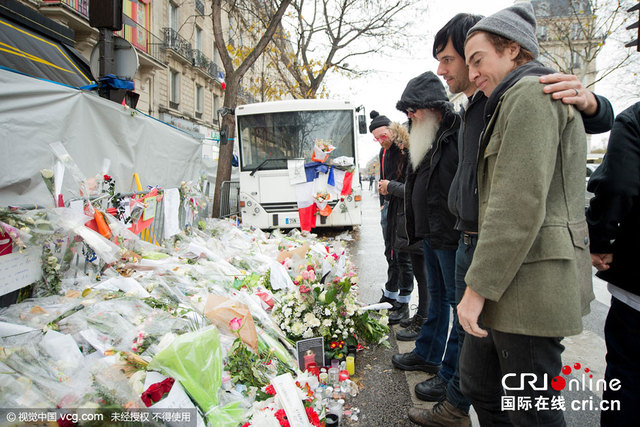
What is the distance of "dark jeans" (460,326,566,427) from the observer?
1.32 m

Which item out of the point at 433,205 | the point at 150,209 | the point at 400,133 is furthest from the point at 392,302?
the point at 150,209

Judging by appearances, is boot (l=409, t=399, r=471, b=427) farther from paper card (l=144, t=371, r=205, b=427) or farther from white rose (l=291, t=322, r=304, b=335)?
paper card (l=144, t=371, r=205, b=427)

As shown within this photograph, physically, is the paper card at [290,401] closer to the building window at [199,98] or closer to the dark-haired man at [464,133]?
the dark-haired man at [464,133]

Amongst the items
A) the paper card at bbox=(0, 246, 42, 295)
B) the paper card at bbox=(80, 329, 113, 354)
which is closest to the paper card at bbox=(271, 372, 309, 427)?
the paper card at bbox=(80, 329, 113, 354)

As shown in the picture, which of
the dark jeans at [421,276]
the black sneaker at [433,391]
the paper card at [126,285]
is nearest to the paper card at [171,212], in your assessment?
the paper card at [126,285]

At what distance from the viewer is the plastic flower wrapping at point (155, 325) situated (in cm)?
180

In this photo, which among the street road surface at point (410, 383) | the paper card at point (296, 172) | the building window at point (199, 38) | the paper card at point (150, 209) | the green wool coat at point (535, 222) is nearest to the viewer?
the green wool coat at point (535, 222)

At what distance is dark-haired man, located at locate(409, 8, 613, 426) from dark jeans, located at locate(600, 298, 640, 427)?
617mm

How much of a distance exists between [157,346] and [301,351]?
3.22ft

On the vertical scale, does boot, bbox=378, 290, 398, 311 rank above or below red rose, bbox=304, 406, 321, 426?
above

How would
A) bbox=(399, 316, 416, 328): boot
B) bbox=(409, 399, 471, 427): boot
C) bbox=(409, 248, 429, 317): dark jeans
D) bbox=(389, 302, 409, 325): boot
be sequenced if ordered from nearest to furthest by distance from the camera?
bbox=(409, 399, 471, 427): boot → bbox=(409, 248, 429, 317): dark jeans → bbox=(399, 316, 416, 328): boot → bbox=(389, 302, 409, 325): boot

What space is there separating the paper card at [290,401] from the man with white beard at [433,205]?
98 cm

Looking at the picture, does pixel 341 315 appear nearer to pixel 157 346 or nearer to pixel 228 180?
pixel 157 346

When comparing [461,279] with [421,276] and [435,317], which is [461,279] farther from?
[421,276]
